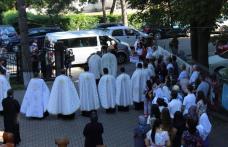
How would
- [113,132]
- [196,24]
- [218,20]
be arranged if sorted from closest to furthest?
[113,132], [218,20], [196,24]

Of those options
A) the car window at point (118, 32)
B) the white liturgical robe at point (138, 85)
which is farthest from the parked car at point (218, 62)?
the car window at point (118, 32)

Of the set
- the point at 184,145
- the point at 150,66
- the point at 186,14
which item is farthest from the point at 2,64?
the point at 184,145

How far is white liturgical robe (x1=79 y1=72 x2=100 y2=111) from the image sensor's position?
18484 mm

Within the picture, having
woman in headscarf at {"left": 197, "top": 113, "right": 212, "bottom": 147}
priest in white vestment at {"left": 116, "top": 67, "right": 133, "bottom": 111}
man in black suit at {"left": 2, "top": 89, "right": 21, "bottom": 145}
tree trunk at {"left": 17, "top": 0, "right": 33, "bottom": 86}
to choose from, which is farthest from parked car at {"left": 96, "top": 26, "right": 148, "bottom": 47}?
woman in headscarf at {"left": 197, "top": 113, "right": 212, "bottom": 147}

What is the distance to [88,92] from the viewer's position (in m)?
18.5

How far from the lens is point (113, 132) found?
16.5 meters

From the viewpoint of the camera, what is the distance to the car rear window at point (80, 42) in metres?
29.4

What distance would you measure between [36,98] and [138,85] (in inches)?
136

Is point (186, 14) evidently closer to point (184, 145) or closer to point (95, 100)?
point (95, 100)

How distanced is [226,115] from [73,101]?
15.6 ft

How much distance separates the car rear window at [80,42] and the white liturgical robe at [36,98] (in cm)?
1141

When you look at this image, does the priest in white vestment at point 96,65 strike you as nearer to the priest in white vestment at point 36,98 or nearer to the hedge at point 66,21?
the priest in white vestment at point 36,98

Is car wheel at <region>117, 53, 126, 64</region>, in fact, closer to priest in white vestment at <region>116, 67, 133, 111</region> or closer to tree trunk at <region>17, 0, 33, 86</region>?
tree trunk at <region>17, 0, 33, 86</region>

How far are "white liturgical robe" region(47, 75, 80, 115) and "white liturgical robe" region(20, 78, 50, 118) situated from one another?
0.25 meters
